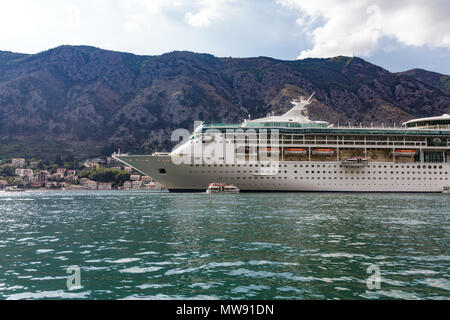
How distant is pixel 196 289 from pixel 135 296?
1322 mm

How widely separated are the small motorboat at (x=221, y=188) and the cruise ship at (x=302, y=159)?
108 cm

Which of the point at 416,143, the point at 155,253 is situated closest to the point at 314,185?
the point at 416,143

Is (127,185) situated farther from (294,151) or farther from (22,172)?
(294,151)

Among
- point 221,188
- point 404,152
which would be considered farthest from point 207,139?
point 404,152

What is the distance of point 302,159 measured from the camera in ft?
181

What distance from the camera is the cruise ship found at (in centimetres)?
4975

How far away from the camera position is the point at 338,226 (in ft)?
56.3

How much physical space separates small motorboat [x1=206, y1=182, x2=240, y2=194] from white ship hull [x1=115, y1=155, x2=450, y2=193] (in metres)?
1.08

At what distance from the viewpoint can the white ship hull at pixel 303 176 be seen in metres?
49.4

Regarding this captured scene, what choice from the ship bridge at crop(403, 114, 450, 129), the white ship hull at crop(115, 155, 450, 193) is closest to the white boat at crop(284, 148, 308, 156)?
the white ship hull at crop(115, 155, 450, 193)

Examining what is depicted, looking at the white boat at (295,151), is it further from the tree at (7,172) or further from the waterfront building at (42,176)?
the tree at (7,172)

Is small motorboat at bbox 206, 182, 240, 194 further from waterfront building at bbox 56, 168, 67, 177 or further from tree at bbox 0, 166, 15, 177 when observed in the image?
tree at bbox 0, 166, 15, 177

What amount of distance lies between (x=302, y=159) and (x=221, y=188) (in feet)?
50.3
